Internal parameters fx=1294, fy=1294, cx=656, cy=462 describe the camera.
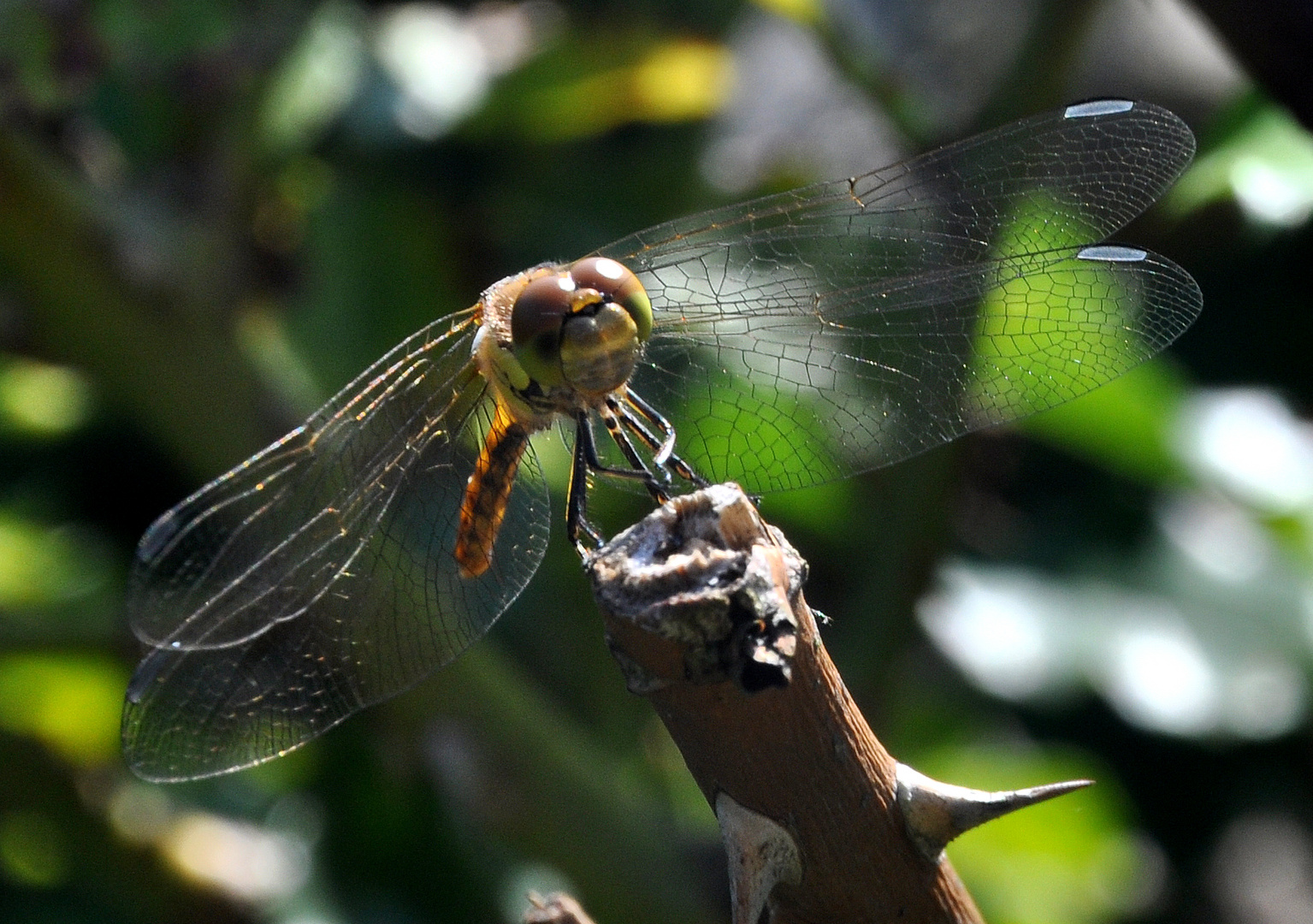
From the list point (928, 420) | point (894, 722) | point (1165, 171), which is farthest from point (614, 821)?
point (1165, 171)

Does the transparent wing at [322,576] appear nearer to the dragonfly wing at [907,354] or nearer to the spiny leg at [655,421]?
the spiny leg at [655,421]

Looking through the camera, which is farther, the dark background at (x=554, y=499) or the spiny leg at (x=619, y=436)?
the dark background at (x=554, y=499)

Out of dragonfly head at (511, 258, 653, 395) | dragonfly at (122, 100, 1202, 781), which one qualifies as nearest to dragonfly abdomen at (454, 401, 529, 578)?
dragonfly at (122, 100, 1202, 781)

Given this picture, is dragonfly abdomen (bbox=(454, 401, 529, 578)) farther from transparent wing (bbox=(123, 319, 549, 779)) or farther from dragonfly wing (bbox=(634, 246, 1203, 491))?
dragonfly wing (bbox=(634, 246, 1203, 491))

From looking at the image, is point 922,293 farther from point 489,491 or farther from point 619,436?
point 489,491

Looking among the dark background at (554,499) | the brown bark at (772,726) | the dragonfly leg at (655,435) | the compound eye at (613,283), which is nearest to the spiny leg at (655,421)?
the dragonfly leg at (655,435)

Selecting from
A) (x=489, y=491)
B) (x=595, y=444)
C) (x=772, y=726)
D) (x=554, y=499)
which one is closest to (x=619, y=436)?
(x=595, y=444)

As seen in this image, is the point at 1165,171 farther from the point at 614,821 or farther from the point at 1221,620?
the point at 614,821
